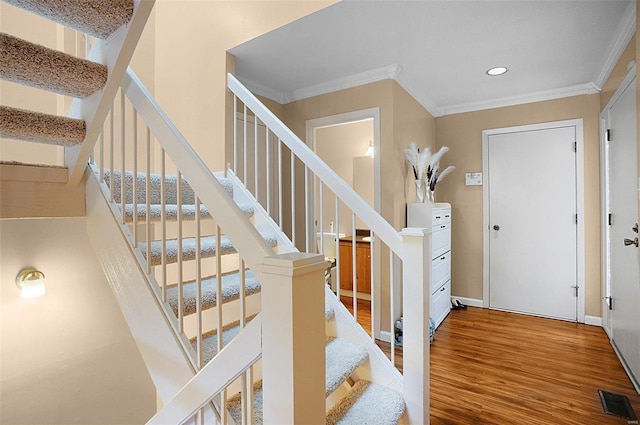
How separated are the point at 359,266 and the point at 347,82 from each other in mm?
2338

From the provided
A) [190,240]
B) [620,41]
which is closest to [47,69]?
[190,240]

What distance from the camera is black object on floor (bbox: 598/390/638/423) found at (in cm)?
186

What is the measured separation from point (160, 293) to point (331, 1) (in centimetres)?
196

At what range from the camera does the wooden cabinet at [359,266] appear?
420 centimetres

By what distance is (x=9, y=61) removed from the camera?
1.01 meters

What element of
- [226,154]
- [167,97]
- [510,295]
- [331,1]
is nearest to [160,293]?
[226,154]

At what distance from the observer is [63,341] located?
95.1 inches

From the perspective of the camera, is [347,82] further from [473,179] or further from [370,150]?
[473,179]

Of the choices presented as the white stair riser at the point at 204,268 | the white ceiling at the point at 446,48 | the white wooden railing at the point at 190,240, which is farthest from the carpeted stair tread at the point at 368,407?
the white ceiling at the point at 446,48

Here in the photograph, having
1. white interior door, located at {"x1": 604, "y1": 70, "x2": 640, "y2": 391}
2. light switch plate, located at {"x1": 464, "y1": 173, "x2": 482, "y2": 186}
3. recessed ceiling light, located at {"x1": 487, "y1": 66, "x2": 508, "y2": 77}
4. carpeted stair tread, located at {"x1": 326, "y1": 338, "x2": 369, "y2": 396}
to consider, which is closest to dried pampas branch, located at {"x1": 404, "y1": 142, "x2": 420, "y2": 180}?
recessed ceiling light, located at {"x1": 487, "y1": 66, "x2": 508, "y2": 77}

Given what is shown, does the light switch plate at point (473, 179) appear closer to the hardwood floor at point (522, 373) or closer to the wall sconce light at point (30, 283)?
the hardwood floor at point (522, 373)

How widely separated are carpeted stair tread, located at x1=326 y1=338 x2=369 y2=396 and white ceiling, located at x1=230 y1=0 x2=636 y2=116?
6.75 feet

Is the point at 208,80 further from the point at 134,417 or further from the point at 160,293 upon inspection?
the point at 134,417

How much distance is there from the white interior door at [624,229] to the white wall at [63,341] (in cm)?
380
